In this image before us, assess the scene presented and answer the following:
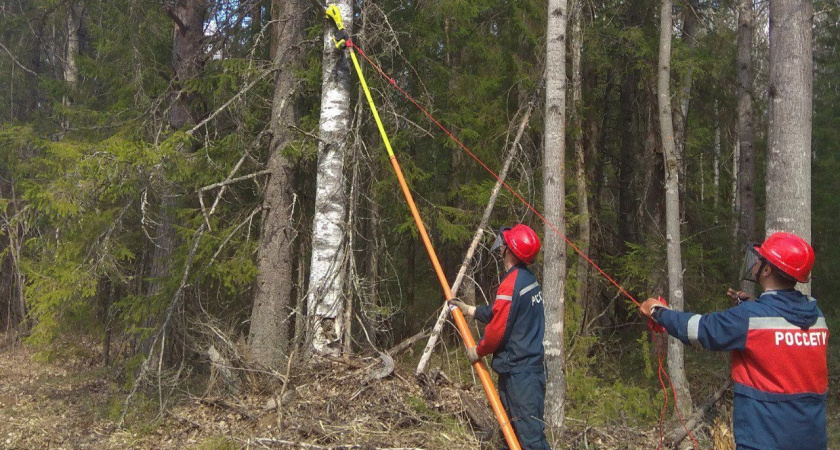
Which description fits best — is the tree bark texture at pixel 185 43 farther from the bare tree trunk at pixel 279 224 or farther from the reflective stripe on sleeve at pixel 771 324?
the reflective stripe on sleeve at pixel 771 324

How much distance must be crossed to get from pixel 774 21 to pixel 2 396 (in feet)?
37.3

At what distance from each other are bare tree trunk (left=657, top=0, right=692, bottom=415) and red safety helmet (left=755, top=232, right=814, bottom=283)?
7144 millimetres

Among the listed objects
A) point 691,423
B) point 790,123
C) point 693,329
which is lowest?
point 691,423

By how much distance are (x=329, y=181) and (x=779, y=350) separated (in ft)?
19.2

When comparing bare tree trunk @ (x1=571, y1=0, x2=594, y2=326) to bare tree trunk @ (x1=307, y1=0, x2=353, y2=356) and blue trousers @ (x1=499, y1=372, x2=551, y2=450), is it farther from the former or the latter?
blue trousers @ (x1=499, y1=372, x2=551, y2=450)

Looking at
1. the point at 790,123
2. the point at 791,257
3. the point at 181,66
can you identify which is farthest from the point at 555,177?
the point at 181,66

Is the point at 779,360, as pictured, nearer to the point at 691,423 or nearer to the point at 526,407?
the point at 526,407

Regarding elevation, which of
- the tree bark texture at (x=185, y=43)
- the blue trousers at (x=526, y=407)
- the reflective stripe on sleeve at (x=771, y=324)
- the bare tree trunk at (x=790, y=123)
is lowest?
the blue trousers at (x=526, y=407)

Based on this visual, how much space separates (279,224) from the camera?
355 inches

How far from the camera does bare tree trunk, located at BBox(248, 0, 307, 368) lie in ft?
28.7

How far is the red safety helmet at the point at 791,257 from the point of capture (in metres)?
3.70

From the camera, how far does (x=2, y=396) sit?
10359 mm

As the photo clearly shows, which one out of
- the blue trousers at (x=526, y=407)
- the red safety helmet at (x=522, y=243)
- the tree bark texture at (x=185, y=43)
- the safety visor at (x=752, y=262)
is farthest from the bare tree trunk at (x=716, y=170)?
the safety visor at (x=752, y=262)

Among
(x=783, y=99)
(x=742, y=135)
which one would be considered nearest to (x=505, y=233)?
(x=783, y=99)
